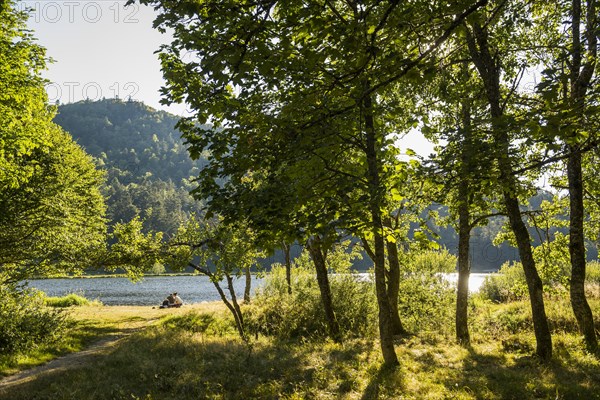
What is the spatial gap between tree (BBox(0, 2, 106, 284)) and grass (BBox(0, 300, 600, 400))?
8.02 metres

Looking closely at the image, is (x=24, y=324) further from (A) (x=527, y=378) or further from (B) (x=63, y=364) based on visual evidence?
(A) (x=527, y=378)

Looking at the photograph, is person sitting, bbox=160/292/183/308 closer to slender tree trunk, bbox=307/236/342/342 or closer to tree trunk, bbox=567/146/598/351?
slender tree trunk, bbox=307/236/342/342

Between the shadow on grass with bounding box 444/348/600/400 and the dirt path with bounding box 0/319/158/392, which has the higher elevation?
the shadow on grass with bounding box 444/348/600/400

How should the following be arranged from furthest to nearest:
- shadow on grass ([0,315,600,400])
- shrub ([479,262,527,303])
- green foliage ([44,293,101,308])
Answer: green foliage ([44,293,101,308]), shrub ([479,262,527,303]), shadow on grass ([0,315,600,400])

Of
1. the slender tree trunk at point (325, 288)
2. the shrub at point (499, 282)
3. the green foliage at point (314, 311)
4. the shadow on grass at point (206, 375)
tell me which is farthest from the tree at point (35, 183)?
the shrub at point (499, 282)

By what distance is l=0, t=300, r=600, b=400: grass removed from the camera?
325 inches

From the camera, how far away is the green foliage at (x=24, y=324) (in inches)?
596

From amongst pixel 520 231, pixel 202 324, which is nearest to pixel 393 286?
pixel 520 231

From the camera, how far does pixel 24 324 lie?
16391mm

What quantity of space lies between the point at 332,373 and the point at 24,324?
1422 cm

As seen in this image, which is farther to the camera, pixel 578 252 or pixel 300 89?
pixel 578 252

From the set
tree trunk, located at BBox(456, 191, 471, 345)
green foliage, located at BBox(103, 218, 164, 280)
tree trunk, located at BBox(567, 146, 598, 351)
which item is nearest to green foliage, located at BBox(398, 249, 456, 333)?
tree trunk, located at BBox(456, 191, 471, 345)

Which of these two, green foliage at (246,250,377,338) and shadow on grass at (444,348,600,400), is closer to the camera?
shadow on grass at (444,348,600,400)

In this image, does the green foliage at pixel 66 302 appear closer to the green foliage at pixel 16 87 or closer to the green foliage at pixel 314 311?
the green foliage at pixel 314 311
